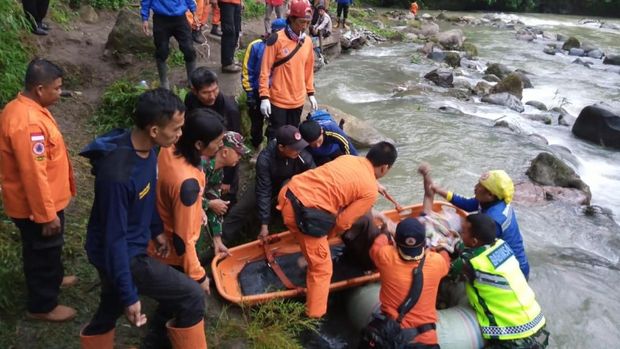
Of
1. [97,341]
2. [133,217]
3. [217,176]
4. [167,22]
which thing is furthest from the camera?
[167,22]

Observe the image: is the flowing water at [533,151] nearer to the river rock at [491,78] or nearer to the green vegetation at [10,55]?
the river rock at [491,78]

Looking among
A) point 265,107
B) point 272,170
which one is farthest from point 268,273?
point 265,107

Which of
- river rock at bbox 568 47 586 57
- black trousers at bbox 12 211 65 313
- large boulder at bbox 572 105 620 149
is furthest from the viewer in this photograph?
river rock at bbox 568 47 586 57

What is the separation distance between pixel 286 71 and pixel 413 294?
2930 millimetres

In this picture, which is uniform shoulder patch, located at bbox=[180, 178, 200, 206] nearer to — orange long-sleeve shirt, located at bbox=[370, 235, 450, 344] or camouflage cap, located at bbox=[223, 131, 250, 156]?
camouflage cap, located at bbox=[223, 131, 250, 156]

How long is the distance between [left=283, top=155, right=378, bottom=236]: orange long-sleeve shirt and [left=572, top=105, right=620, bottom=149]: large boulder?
28.3 ft

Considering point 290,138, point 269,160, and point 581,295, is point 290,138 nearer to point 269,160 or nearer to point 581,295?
point 269,160

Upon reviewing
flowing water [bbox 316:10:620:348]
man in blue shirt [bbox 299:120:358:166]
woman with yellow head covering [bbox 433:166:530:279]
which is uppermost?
man in blue shirt [bbox 299:120:358:166]

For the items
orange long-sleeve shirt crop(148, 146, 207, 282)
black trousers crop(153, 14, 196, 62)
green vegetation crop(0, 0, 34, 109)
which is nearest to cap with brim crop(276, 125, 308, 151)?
orange long-sleeve shirt crop(148, 146, 207, 282)

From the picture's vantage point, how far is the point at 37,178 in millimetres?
3070

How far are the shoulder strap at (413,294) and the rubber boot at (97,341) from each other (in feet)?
6.72

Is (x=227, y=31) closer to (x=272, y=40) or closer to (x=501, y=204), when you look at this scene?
(x=272, y=40)

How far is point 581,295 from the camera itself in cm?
554

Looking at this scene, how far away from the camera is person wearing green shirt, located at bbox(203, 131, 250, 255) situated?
3.78 meters
